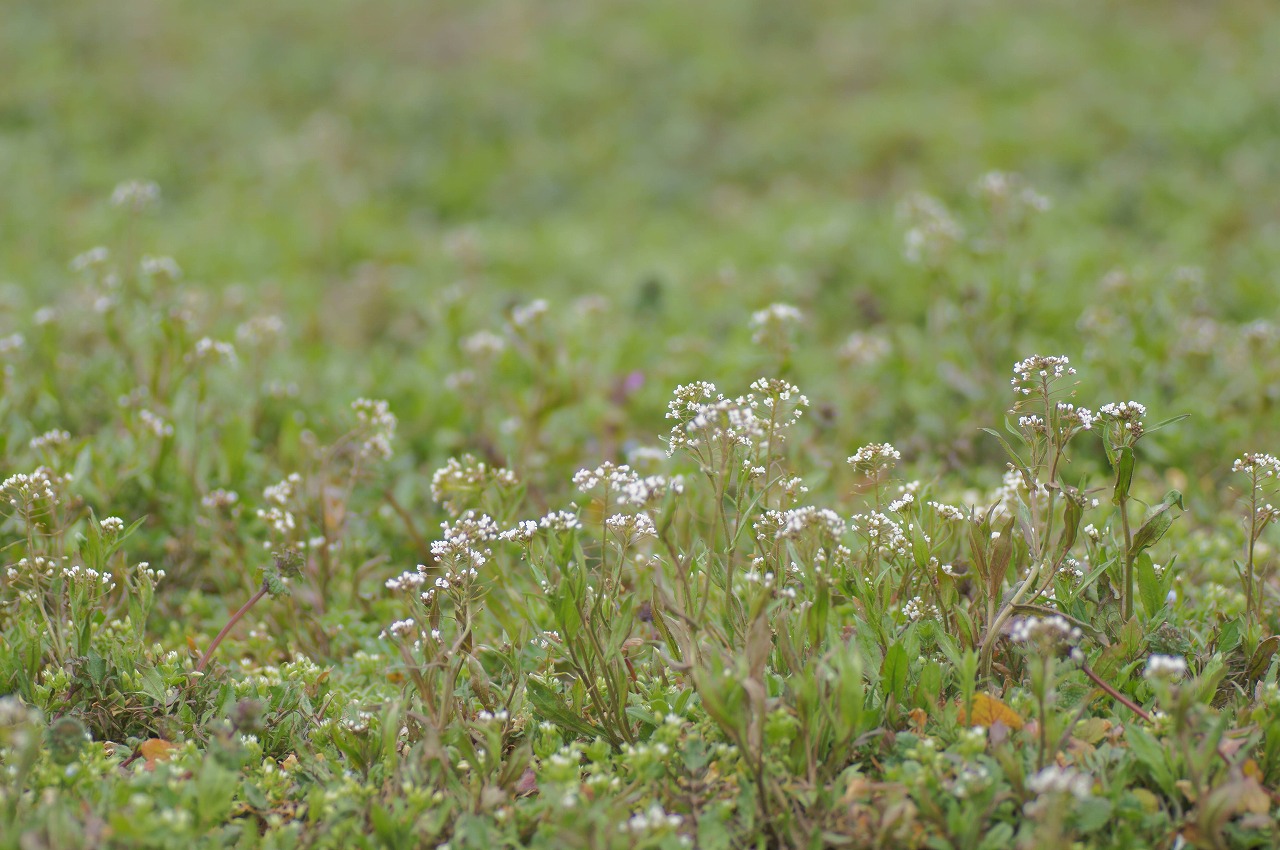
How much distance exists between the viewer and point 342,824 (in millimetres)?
2166

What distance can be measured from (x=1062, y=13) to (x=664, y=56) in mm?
4234

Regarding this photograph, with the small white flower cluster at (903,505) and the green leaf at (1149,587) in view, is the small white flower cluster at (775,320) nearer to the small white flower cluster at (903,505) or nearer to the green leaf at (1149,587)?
the small white flower cluster at (903,505)

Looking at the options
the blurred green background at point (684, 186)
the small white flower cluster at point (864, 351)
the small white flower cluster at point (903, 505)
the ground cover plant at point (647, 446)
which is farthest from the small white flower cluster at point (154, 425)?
the small white flower cluster at point (864, 351)

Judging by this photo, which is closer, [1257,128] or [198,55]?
[1257,128]

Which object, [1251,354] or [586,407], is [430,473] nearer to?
[586,407]

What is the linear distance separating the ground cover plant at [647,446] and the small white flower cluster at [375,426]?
0.11 ft

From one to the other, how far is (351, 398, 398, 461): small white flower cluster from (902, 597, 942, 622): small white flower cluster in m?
1.81

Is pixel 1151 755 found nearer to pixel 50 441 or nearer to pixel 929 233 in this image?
pixel 929 233

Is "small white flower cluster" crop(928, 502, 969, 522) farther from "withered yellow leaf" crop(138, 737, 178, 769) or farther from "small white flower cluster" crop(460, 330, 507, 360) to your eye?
"small white flower cluster" crop(460, 330, 507, 360)

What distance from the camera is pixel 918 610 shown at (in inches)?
104

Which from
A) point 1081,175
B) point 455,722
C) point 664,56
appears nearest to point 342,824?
point 455,722

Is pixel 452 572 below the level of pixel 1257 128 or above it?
below

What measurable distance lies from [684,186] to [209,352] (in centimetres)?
537

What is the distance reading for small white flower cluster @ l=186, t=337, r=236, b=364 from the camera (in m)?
3.75
